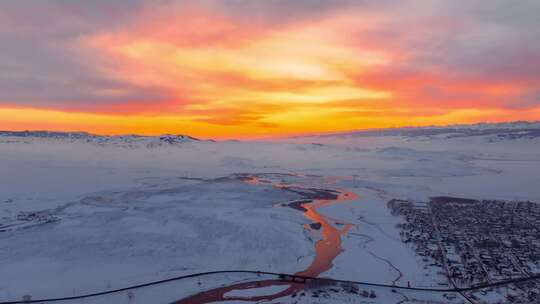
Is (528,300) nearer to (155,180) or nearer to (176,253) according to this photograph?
(176,253)

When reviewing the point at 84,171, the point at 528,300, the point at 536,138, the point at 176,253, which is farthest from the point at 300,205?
the point at 536,138

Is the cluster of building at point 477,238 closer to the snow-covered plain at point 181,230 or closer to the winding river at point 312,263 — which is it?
the snow-covered plain at point 181,230

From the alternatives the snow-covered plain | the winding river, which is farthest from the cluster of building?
the winding river

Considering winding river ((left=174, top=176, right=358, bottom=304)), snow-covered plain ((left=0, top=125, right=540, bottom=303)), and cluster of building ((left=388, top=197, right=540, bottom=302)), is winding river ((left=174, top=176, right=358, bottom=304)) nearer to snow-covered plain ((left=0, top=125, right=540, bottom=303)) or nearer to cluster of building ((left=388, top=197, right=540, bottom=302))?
A: snow-covered plain ((left=0, top=125, right=540, bottom=303))

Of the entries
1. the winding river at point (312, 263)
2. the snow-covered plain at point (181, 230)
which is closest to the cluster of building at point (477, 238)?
the snow-covered plain at point (181, 230)

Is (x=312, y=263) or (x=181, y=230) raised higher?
(x=181, y=230)

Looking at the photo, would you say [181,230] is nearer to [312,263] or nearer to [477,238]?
[312,263]

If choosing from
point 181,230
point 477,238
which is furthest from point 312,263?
point 477,238

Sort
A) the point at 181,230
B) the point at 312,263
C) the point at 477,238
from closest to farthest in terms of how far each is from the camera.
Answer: the point at 312,263
the point at 477,238
the point at 181,230

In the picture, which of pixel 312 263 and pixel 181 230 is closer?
pixel 312 263
